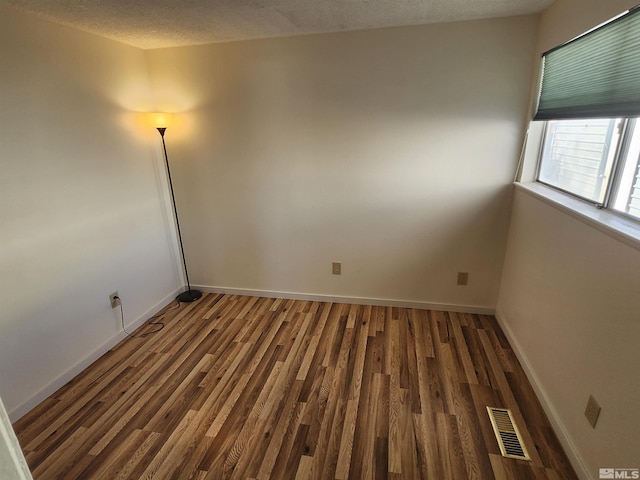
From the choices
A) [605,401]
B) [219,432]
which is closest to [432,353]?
[605,401]

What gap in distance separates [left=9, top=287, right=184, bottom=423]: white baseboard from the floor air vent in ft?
8.94

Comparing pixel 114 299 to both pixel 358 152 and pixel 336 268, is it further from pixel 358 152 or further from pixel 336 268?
pixel 358 152

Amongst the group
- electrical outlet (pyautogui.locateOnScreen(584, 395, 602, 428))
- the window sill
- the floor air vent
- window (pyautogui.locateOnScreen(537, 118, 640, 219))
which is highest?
window (pyautogui.locateOnScreen(537, 118, 640, 219))

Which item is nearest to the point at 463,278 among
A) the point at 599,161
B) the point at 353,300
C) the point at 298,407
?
the point at 353,300

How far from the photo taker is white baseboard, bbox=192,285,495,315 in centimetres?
293

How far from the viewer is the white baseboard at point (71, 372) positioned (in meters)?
1.97

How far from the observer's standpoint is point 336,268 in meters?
3.10

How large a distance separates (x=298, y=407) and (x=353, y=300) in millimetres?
1334

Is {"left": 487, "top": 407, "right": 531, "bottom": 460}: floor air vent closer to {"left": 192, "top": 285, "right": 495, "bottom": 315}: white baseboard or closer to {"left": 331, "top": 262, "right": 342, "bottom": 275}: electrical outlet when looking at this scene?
{"left": 192, "top": 285, "right": 495, "bottom": 315}: white baseboard

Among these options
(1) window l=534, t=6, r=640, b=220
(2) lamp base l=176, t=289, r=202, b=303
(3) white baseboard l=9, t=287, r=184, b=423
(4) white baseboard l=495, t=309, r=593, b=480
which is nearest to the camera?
(1) window l=534, t=6, r=640, b=220

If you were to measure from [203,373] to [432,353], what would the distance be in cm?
166

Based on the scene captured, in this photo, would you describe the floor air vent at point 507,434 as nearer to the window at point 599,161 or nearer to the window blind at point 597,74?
the window at point 599,161

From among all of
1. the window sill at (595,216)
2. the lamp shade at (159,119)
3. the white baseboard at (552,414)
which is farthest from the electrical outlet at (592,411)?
the lamp shade at (159,119)

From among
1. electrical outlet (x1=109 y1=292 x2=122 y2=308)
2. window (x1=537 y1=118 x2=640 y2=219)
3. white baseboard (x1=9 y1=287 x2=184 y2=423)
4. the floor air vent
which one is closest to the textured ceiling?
window (x1=537 y1=118 x2=640 y2=219)
